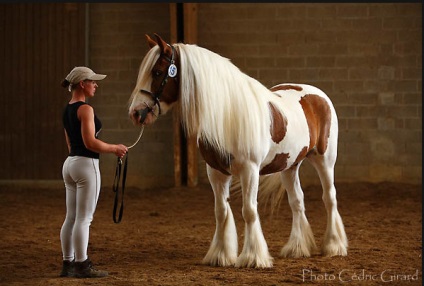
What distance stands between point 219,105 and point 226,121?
0.36ft

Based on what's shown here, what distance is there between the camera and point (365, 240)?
5.14 metres

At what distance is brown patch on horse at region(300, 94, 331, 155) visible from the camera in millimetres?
4531

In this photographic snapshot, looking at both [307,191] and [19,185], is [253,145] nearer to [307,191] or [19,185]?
[307,191]

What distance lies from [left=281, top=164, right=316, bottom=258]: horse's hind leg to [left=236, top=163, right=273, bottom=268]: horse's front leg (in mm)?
499

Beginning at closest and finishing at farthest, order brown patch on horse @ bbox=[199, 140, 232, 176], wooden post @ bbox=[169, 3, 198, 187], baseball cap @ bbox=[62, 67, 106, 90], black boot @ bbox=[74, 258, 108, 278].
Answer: baseball cap @ bbox=[62, 67, 106, 90] → black boot @ bbox=[74, 258, 108, 278] → brown patch on horse @ bbox=[199, 140, 232, 176] → wooden post @ bbox=[169, 3, 198, 187]

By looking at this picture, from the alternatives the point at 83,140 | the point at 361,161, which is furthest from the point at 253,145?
the point at 361,161

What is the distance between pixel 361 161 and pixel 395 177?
0.50 metres

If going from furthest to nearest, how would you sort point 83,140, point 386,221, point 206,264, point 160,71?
point 386,221
point 206,264
point 160,71
point 83,140

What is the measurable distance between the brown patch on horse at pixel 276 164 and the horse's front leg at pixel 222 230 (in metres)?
0.26

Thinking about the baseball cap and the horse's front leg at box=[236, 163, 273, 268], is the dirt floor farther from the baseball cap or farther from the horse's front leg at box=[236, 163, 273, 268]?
the baseball cap

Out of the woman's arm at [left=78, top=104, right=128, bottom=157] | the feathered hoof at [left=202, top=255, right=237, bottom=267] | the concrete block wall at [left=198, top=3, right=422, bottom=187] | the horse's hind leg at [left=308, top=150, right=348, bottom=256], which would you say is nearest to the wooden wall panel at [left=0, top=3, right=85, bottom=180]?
the concrete block wall at [left=198, top=3, right=422, bottom=187]

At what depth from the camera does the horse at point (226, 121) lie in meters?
3.81

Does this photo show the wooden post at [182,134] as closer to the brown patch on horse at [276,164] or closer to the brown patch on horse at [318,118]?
the brown patch on horse at [318,118]

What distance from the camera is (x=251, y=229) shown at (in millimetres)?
4000
